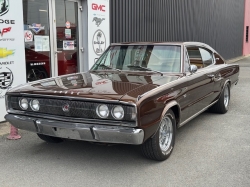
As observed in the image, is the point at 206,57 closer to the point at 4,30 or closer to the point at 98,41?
the point at 98,41

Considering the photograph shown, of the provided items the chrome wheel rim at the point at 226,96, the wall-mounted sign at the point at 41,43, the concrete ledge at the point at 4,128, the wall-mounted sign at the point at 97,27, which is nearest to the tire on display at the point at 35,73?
the wall-mounted sign at the point at 41,43

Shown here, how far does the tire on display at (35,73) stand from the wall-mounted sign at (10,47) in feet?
1.86

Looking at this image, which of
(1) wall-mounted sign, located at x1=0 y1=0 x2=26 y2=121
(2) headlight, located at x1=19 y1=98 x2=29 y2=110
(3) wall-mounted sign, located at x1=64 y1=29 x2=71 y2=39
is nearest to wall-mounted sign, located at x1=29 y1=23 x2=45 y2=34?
(1) wall-mounted sign, located at x1=0 y1=0 x2=26 y2=121

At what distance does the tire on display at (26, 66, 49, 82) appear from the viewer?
693 cm

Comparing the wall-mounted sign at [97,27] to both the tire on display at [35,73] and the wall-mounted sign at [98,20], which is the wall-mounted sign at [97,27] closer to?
the wall-mounted sign at [98,20]


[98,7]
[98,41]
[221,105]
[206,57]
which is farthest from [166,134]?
[98,7]

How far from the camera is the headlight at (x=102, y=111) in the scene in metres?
3.51

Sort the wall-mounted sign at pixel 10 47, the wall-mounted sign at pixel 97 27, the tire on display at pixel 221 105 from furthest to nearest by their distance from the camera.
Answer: the wall-mounted sign at pixel 97 27 < the tire on display at pixel 221 105 < the wall-mounted sign at pixel 10 47

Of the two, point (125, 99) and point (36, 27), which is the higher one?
point (36, 27)

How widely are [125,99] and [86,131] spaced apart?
57 centimetres

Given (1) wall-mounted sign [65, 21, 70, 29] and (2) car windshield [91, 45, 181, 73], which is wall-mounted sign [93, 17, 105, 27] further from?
(2) car windshield [91, 45, 181, 73]

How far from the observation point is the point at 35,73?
7.11 m

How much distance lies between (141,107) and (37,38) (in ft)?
Answer: 14.4

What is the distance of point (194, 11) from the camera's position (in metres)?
15.2
